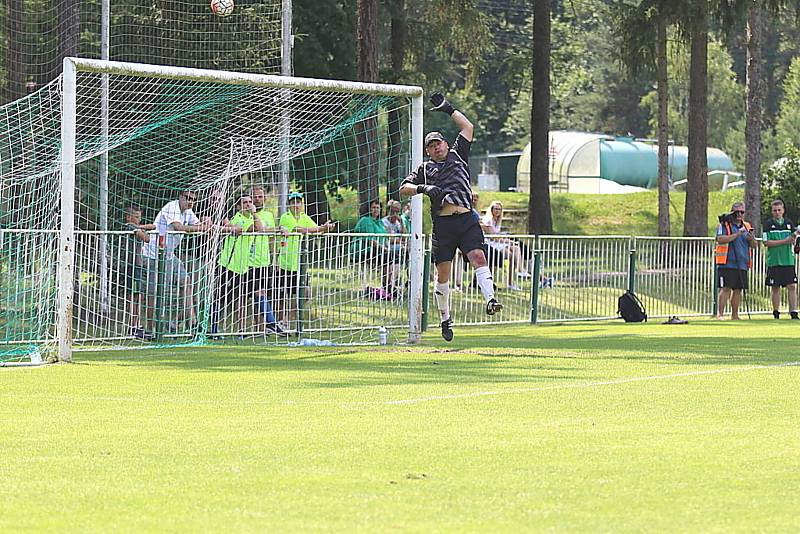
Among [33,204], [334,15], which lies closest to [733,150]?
[334,15]

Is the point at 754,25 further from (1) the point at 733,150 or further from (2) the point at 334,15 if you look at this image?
(1) the point at 733,150

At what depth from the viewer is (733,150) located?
80.3m

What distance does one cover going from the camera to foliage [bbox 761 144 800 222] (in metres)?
42.3

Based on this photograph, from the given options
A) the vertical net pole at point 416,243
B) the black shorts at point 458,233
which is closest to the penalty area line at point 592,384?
the black shorts at point 458,233

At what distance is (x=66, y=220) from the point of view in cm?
1448

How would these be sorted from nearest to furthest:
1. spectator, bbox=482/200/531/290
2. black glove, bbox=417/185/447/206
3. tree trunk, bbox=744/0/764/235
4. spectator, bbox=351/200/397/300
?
black glove, bbox=417/185/447/206
spectator, bbox=351/200/397/300
spectator, bbox=482/200/531/290
tree trunk, bbox=744/0/764/235

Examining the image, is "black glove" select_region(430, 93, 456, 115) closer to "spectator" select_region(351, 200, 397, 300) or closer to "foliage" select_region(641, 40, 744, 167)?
"spectator" select_region(351, 200, 397, 300)

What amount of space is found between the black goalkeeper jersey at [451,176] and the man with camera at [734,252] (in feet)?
31.8

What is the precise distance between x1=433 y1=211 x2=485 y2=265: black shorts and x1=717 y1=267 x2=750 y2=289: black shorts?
9683 millimetres

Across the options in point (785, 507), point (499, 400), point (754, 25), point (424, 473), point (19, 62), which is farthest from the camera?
point (754, 25)

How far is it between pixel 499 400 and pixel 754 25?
27.1 m

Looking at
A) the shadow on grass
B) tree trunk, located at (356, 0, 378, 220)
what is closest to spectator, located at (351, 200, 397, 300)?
the shadow on grass

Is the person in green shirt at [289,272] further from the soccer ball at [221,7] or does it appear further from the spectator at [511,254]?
the spectator at [511,254]

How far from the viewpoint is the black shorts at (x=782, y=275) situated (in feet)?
82.0
